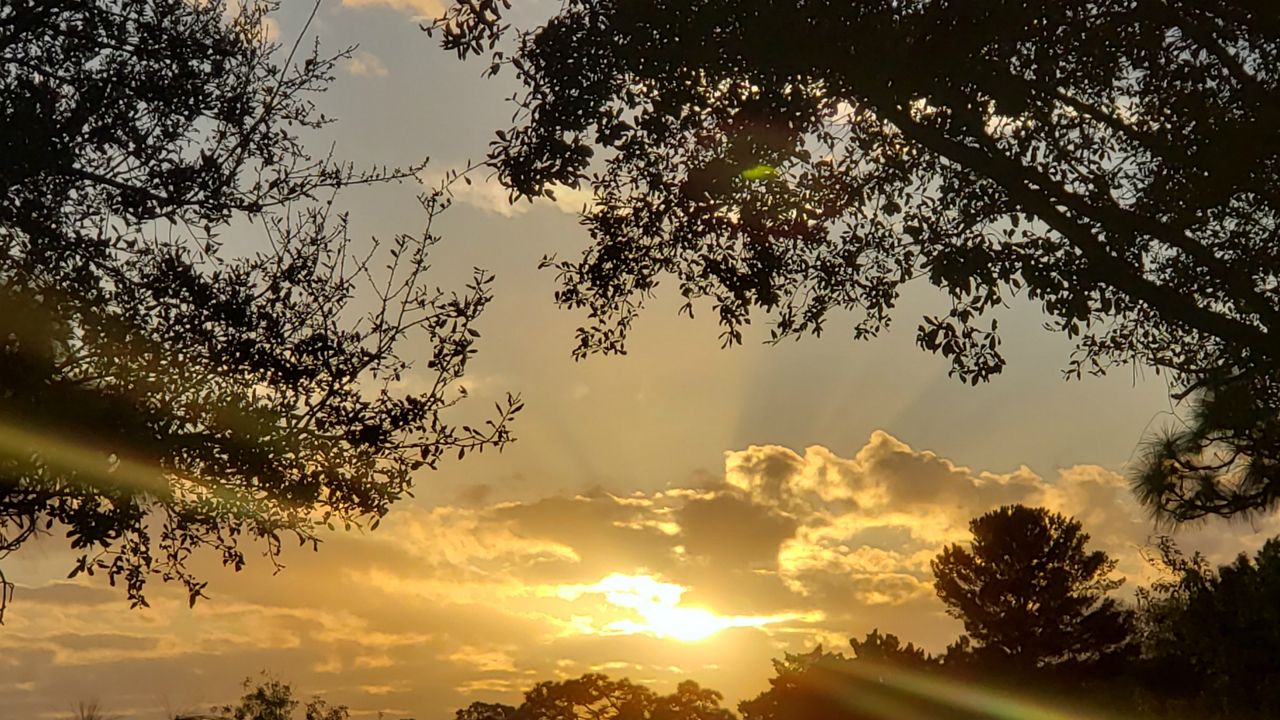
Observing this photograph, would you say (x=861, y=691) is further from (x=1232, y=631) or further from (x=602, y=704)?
(x=1232, y=631)

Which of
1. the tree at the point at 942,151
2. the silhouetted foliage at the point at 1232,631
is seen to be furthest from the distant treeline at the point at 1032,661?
the tree at the point at 942,151

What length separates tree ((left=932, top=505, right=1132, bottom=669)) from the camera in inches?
2093

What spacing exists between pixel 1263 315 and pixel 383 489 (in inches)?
363

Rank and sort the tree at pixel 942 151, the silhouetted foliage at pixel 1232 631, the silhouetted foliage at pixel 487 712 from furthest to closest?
the silhouetted foliage at pixel 487 712
the silhouetted foliage at pixel 1232 631
the tree at pixel 942 151

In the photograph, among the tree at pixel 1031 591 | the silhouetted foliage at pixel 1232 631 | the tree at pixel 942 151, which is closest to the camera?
the tree at pixel 942 151

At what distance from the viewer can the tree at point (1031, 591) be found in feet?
174

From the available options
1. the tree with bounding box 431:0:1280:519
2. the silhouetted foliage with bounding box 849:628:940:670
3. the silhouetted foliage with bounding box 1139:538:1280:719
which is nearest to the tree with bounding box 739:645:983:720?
the silhouetted foliage with bounding box 849:628:940:670

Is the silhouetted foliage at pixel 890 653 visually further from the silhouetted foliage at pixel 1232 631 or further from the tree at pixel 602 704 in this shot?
the silhouetted foliage at pixel 1232 631

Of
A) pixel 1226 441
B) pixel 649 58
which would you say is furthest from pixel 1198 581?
pixel 649 58

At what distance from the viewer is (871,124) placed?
1557cm

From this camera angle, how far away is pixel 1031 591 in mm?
54375

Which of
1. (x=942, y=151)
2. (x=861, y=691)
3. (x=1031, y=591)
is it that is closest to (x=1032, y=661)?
(x=1031, y=591)

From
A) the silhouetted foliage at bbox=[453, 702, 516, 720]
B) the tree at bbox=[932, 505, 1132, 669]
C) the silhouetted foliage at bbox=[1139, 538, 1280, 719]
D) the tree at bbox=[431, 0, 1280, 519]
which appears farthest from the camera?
the tree at bbox=[932, 505, 1132, 669]

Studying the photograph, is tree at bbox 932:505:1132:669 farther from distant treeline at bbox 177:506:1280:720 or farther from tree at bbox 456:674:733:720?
tree at bbox 456:674:733:720
